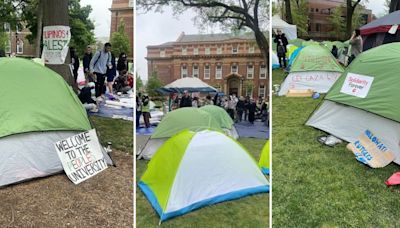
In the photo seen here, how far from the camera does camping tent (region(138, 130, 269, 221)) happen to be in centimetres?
242

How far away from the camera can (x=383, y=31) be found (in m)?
7.71

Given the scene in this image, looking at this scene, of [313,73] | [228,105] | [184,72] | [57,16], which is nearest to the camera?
[184,72]

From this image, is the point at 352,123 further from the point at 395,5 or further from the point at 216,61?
the point at 395,5

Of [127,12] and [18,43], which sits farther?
[18,43]

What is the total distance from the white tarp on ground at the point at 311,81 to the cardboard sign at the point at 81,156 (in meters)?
3.58

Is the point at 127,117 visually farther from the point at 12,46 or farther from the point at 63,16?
the point at 12,46

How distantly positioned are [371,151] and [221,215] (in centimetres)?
178

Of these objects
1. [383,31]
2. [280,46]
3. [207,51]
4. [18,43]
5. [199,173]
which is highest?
[18,43]

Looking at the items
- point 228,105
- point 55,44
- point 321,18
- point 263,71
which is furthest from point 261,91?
point 321,18

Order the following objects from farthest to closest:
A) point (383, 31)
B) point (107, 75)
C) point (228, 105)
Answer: point (383, 31)
point (107, 75)
point (228, 105)

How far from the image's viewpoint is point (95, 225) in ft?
7.95

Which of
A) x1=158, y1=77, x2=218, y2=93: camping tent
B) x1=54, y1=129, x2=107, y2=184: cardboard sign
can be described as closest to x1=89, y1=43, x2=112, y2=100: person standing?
x1=54, y1=129, x2=107, y2=184: cardboard sign

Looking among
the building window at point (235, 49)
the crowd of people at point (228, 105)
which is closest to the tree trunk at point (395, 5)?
the crowd of people at point (228, 105)

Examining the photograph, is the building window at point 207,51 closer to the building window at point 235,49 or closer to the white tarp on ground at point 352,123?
the building window at point 235,49
